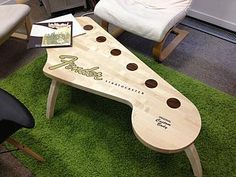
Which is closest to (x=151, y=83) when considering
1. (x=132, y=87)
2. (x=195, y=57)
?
A: (x=132, y=87)

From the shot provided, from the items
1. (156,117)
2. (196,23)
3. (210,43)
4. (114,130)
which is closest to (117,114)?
(114,130)

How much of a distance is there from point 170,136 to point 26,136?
891mm

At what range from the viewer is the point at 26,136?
5.27ft

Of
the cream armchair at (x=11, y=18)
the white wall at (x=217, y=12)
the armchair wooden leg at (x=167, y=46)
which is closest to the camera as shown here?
the cream armchair at (x=11, y=18)

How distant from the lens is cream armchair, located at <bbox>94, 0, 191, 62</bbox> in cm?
177

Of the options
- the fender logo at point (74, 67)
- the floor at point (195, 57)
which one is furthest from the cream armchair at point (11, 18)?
the fender logo at point (74, 67)

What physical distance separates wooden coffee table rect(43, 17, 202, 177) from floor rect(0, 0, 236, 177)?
0.59 metres

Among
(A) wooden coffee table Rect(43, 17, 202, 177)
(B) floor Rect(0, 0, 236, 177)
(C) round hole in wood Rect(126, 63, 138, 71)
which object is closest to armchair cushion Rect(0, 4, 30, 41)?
(B) floor Rect(0, 0, 236, 177)

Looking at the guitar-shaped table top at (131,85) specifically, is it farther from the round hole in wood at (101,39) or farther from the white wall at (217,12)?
the white wall at (217,12)

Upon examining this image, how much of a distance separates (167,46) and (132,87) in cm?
91

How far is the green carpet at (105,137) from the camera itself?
145 cm

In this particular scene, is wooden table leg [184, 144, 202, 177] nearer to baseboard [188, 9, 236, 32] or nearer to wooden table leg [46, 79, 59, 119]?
wooden table leg [46, 79, 59, 119]

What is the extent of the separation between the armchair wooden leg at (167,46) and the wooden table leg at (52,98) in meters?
0.81

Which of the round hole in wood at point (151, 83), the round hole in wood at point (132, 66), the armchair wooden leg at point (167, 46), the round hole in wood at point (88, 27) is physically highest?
Result: the round hole in wood at point (88, 27)
